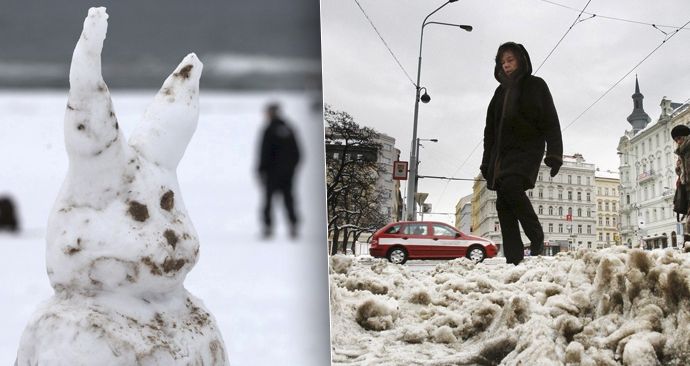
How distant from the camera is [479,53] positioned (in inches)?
53.6

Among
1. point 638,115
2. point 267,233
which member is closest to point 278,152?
point 267,233

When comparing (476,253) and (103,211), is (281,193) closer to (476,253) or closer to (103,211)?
(476,253)

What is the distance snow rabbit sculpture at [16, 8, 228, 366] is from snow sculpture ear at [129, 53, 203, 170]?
0.13 feet

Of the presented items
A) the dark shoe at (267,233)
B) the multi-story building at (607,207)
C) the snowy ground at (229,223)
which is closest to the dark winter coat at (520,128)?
the multi-story building at (607,207)

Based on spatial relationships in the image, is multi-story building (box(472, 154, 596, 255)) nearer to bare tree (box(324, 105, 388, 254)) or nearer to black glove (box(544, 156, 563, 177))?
black glove (box(544, 156, 563, 177))

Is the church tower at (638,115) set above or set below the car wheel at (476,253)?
above

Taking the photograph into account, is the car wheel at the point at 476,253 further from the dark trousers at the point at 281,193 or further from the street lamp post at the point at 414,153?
the dark trousers at the point at 281,193

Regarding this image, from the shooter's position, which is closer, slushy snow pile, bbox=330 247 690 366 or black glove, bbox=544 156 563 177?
slushy snow pile, bbox=330 247 690 366

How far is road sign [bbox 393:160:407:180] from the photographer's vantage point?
1.41 metres

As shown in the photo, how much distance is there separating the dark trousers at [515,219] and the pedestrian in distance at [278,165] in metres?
0.62

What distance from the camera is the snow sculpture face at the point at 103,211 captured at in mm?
→ 683

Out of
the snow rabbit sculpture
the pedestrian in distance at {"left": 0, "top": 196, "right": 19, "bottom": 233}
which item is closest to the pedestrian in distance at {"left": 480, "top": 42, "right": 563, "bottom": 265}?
the snow rabbit sculpture

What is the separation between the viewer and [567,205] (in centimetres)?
126

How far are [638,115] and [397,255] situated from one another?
0.61 meters
